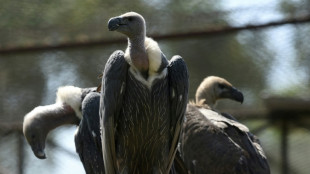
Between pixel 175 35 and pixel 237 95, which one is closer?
pixel 237 95

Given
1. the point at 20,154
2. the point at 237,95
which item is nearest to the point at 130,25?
the point at 237,95

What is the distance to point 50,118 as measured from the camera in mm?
9250

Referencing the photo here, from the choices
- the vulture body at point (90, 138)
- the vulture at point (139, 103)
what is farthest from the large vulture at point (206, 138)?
the vulture at point (139, 103)

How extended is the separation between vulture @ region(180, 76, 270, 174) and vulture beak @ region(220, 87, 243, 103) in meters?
1.09

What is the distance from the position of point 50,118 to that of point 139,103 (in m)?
1.77

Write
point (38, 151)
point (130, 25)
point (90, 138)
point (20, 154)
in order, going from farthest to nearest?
point (20, 154) < point (38, 151) < point (90, 138) < point (130, 25)

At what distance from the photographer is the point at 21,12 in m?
12.5

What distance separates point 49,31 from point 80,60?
526 millimetres

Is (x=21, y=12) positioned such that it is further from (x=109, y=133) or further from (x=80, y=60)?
A: (x=109, y=133)

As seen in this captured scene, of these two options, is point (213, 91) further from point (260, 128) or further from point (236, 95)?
point (260, 128)

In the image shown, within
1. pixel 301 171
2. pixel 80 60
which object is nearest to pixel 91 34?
pixel 80 60

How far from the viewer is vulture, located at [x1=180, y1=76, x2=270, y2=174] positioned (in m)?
9.12

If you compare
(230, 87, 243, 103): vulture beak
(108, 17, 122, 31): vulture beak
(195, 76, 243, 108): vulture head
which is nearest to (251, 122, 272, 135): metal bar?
(195, 76, 243, 108): vulture head

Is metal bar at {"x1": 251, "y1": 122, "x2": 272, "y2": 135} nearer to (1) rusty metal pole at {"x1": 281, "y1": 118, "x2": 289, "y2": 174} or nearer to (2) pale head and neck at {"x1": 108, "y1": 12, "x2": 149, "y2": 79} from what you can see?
(1) rusty metal pole at {"x1": 281, "y1": 118, "x2": 289, "y2": 174}
